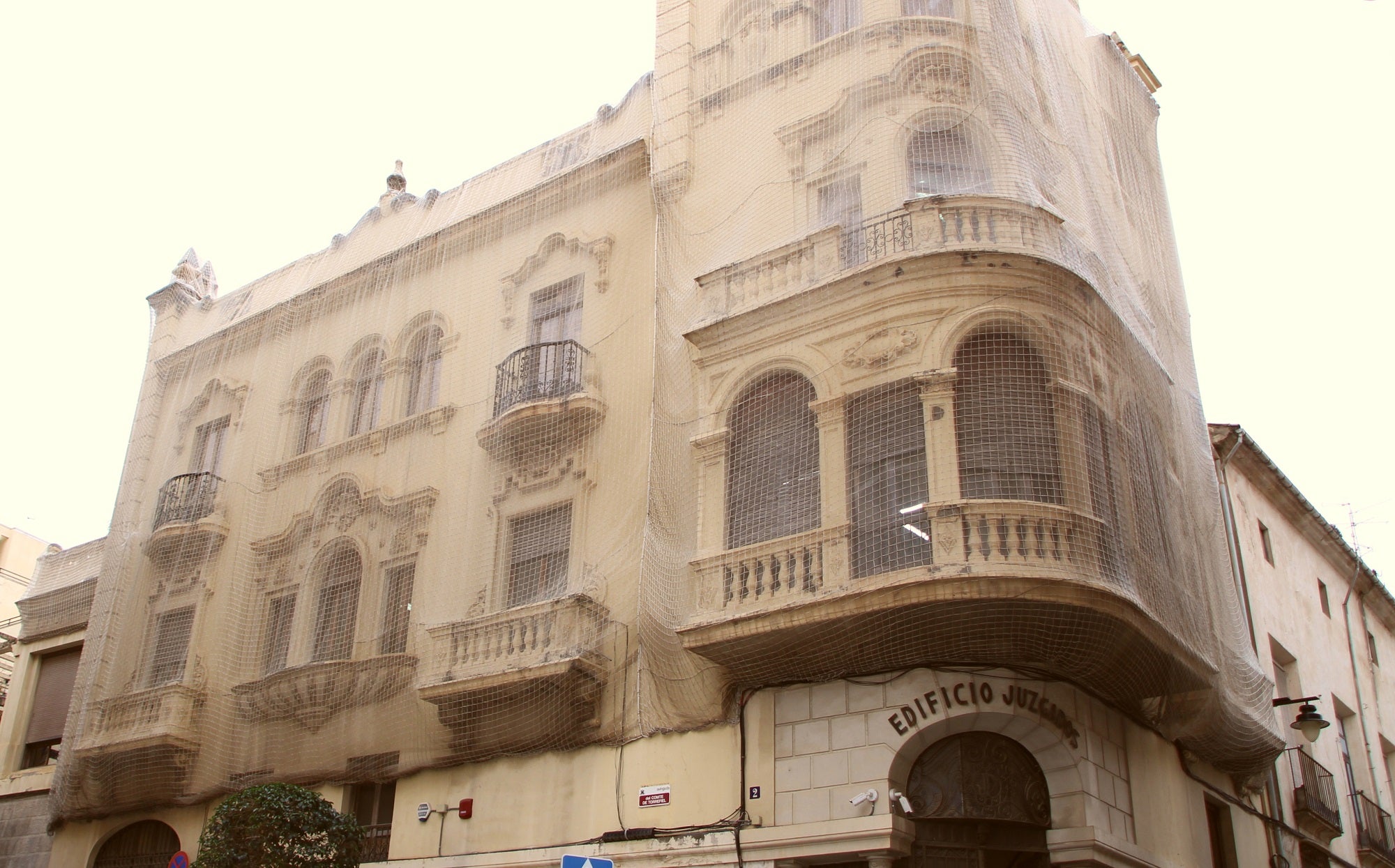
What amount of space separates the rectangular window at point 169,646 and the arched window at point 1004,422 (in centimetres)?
1081

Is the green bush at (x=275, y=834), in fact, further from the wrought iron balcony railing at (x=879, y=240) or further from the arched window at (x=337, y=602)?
the wrought iron balcony railing at (x=879, y=240)

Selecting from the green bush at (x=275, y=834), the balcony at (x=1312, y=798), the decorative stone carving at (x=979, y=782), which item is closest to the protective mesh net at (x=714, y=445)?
the decorative stone carving at (x=979, y=782)

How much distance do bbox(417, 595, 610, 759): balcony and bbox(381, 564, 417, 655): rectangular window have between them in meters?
1.28

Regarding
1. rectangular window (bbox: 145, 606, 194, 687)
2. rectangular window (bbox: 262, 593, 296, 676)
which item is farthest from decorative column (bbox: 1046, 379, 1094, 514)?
rectangular window (bbox: 145, 606, 194, 687)

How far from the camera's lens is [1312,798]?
14414 mm

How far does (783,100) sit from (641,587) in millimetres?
5735

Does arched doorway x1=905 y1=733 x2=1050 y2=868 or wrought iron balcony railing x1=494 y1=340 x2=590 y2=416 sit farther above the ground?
→ wrought iron balcony railing x1=494 y1=340 x2=590 y2=416

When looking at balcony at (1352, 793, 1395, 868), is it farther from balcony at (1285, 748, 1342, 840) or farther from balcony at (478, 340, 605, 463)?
balcony at (478, 340, 605, 463)

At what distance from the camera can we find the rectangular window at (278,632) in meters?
15.3

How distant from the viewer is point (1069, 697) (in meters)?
10.3

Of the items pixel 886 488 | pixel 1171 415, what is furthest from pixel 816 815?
pixel 1171 415

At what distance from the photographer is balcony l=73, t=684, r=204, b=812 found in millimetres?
14852

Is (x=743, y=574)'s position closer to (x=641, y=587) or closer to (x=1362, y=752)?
(x=641, y=587)

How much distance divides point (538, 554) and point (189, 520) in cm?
621
